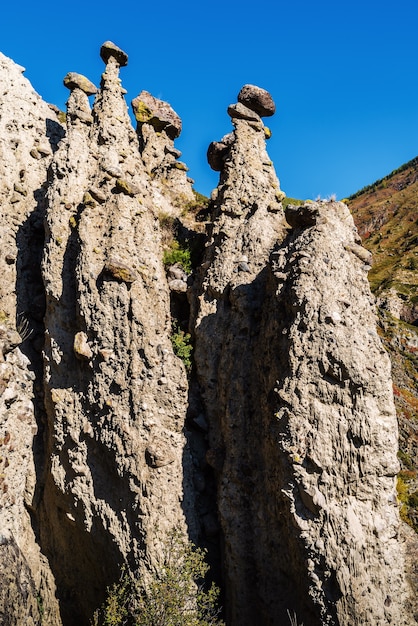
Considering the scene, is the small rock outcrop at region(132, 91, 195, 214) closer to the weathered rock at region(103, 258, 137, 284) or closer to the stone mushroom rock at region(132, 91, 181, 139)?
the stone mushroom rock at region(132, 91, 181, 139)

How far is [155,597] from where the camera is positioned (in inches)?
435

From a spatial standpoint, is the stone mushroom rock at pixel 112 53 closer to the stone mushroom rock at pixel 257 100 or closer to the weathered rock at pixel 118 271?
the stone mushroom rock at pixel 257 100

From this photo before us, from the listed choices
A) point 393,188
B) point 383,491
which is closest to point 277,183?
point 383,491

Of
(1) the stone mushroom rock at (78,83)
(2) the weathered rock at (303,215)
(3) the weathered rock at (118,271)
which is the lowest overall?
(3) the weathered rock at (118,271)

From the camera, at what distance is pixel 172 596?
11.0 metres

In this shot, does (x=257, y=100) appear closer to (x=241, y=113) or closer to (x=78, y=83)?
(x=241, y=113)

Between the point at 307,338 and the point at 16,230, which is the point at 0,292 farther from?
the point at 307,338

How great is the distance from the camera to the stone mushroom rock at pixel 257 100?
1744 centimetres

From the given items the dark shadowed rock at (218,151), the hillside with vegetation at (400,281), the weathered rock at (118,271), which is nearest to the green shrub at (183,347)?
the weathered rock at (118,271)

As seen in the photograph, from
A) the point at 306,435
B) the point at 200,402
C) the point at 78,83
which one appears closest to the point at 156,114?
the point at 78,83

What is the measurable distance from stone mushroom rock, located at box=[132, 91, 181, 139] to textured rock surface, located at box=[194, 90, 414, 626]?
401 inches

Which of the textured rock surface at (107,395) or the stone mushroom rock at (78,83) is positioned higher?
the stone mushroom rock at (78,83)

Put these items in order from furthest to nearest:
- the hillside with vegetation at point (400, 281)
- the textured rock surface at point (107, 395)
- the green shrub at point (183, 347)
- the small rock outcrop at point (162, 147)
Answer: the small rock outcrop at point (162, 147)
the hillside with vegetation at point (400, 281)
the green shrub at point (183, 347)
the textured rock surface at point (107, 395)

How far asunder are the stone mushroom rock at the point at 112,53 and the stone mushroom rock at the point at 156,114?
251cm
